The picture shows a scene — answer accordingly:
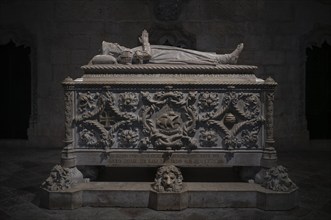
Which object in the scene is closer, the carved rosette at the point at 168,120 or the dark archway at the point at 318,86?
the carved rosette at the point at 168,120

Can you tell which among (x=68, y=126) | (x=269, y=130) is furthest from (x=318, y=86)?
(x=68, y=126)

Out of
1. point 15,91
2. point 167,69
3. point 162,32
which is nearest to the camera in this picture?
point 167,69

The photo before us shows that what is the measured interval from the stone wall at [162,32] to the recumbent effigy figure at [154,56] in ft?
7.68

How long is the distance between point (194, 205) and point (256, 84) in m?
1.40

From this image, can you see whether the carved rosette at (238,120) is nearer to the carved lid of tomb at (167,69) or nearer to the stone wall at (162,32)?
the carved lid of tomb at (167,69)

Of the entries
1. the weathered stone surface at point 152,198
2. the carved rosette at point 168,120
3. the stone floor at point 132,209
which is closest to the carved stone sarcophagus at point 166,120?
the carved rosette at point 168,120

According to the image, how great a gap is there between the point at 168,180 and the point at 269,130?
1188 millimetres

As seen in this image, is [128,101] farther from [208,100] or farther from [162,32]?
[162,32]

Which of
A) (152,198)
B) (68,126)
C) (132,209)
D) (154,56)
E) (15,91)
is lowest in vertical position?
(132,209)

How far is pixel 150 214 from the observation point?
3.07m

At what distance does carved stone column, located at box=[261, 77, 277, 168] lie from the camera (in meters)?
3.35

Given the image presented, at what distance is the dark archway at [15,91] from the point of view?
6.15 m

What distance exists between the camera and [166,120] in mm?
3402

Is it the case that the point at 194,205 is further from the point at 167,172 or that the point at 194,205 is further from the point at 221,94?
the point at 221,94
